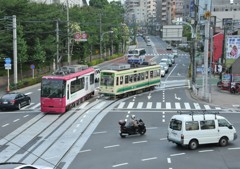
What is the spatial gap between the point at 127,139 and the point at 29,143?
5.53 m

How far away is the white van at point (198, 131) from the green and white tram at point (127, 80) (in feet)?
63.1

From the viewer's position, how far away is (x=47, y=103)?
1316 inches

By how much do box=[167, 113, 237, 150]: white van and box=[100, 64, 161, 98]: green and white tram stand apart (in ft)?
63.1

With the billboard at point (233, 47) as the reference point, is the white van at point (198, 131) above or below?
below

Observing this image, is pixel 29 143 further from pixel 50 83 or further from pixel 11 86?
pixel 11 86

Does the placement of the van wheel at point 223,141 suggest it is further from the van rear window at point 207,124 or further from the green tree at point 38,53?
the green tree at point 38,53

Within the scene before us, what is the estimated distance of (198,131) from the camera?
896 inches

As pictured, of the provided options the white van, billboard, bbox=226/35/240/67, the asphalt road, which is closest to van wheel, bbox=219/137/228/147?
the white van

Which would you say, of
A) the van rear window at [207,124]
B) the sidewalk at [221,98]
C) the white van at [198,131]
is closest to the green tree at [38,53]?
the sidewalk at [221,98]

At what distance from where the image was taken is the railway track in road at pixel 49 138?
21.4 metres

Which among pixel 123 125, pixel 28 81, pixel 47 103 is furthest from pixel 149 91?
pixel 123 125

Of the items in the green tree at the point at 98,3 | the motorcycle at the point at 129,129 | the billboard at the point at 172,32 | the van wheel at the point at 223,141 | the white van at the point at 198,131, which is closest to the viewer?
the white van at the point at 198,131

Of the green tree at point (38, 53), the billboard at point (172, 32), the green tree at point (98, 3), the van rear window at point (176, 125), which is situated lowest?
the van rear window at point (176, 125)

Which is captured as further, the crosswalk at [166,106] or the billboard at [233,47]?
the billboard at [233,47]
